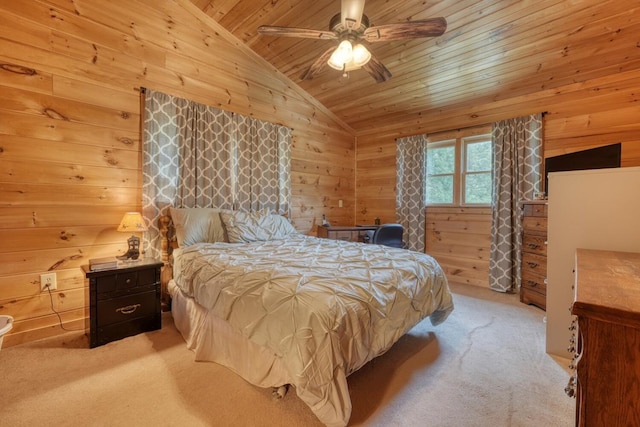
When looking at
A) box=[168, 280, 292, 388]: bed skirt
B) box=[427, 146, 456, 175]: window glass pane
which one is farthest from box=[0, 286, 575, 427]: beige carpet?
box=[427, 146, 456, 175]: window glass pane

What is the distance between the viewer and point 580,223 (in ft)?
5.81

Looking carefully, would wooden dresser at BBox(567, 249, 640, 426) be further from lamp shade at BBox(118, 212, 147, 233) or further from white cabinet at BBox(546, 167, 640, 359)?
lamp shade at BBox(118, 212, 147, 233)

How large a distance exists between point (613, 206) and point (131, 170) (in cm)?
372

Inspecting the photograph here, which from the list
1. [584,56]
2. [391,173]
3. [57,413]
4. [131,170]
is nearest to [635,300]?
[57,413]

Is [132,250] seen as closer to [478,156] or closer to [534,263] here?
[534,263]

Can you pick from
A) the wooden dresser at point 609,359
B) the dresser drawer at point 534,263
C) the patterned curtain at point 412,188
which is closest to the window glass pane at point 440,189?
the patterned curtain at point 412,188

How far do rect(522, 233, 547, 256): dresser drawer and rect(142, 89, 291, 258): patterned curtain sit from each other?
9.61 ft

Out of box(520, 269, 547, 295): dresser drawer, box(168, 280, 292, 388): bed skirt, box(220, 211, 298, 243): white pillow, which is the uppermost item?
box(220, 211, 298, 243): white pillow

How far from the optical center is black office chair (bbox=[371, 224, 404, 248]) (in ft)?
11.3

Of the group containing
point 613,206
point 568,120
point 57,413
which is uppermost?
point 568,120

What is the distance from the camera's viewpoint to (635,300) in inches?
25.9

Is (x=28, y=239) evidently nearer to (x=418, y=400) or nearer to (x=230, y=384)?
(x=230, y=384)

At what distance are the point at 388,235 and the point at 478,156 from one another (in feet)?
5.69

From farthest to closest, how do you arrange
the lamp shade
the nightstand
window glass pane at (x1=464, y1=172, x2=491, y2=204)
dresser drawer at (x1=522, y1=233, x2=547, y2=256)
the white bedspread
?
window glass pane at (x1=464, y1=172, x2=491, y2=204), dresser drawer at (x1=522, y1=233, x2=547, y2=256), the lamp shade, the nightstand, the white bedspread
